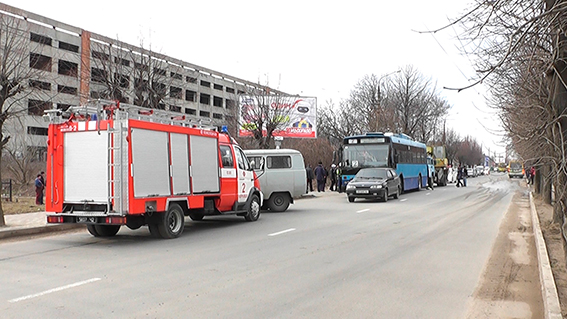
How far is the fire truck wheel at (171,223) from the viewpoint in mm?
11406

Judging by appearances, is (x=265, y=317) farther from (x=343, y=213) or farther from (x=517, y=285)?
(x=343, y=213)

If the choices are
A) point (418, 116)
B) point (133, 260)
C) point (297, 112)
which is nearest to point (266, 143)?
point (297, 112)

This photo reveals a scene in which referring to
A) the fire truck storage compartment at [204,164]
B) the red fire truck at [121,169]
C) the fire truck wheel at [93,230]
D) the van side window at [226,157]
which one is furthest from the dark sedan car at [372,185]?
the fire truck wheel at [93,230]

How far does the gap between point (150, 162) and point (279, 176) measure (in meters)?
8.24

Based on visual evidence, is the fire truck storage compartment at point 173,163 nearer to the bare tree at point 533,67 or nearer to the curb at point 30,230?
the curb at point 30,230

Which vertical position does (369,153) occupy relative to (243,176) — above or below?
above

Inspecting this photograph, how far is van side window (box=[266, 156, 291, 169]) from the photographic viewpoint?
18.8 meters

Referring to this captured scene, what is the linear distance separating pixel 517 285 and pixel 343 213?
10.7 meters

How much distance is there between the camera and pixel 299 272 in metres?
7.88

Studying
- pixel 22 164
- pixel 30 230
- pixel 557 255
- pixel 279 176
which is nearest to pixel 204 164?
pixel 30 230

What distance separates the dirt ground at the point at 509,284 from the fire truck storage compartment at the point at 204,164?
703cm

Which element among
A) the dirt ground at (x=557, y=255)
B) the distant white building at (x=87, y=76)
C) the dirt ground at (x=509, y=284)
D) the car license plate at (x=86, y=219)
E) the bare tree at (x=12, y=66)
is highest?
the distant white building at (x=87, y=76)

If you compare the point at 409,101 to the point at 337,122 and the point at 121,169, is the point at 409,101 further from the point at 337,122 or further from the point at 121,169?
the point at 121,169

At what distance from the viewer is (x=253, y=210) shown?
611 inches
